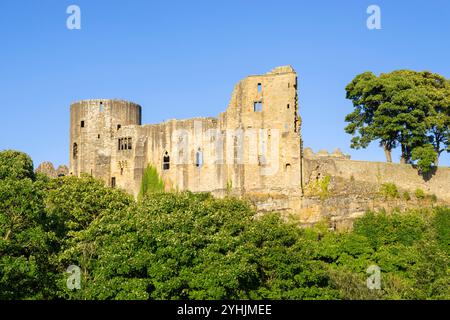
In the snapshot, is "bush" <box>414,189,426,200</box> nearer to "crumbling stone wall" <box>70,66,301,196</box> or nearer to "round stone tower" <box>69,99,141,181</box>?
"crumbling stone wall" <box>70,66,301,196</box>

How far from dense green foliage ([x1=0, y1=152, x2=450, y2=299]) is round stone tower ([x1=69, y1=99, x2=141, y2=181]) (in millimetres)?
18670

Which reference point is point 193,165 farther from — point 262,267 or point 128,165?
point 262,267

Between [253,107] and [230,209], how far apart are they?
42.0ft

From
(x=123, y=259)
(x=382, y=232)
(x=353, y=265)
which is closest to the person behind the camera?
(x=123, y=259)

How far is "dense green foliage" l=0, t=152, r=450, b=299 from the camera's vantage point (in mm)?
42438

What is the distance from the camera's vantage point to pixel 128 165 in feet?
245

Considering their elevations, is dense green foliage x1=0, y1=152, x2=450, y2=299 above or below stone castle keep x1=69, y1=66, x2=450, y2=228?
below

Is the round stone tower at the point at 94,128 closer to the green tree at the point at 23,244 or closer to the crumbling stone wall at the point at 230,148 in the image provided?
the crumbling stone wall at the point at 230,148

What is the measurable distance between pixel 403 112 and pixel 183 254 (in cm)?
2965

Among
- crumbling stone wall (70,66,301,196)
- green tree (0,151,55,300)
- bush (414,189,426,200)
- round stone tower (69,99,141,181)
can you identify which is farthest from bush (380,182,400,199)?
green tree (0,151,55,300)

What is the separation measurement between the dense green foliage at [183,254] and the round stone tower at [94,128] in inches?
735

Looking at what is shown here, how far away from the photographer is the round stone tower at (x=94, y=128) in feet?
255

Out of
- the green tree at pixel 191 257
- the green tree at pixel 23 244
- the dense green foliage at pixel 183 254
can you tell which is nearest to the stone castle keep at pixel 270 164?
the dense green foliage at pixel 183 254
